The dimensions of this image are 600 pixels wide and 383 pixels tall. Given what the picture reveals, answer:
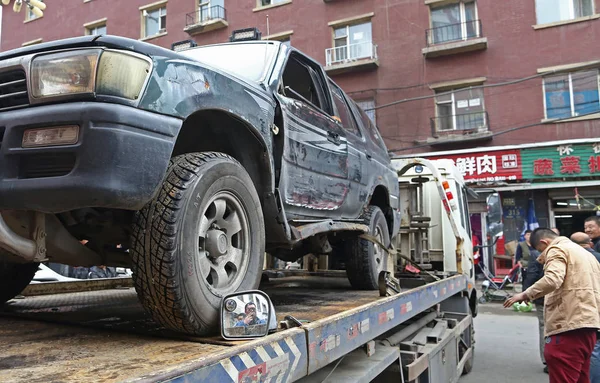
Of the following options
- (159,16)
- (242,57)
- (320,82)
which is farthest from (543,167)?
(159,16)

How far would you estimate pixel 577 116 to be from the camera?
14797mm

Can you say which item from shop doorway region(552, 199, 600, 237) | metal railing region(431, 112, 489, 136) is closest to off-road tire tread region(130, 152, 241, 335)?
metal railing region(431, 112, 489, 136)

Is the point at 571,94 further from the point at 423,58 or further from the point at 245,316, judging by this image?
the point at 245,316

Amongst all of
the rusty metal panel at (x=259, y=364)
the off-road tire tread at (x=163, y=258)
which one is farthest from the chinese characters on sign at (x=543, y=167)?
the off-road tire tread at (x=163, y=258)

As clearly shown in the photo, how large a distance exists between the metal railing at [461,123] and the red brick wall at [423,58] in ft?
0.69

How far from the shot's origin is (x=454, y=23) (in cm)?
1661

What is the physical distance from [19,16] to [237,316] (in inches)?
1126

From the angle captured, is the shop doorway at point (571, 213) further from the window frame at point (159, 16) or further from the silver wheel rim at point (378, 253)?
the window frame at point (159, 16)

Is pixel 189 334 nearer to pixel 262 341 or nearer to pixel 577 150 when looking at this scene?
pixel 262 341

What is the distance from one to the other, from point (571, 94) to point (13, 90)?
16.3 metres

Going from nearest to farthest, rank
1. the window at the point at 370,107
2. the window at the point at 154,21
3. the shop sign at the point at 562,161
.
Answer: the shop sign at the point at 562,161 → the window at the point at 370,107 → the window at the point at 154,21

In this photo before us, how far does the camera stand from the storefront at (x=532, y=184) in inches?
573

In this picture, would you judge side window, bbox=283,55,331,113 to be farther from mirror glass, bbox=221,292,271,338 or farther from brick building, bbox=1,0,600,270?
brick building, bbox=1,0,600,270

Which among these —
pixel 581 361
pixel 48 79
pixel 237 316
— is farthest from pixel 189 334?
pixel 581 361
